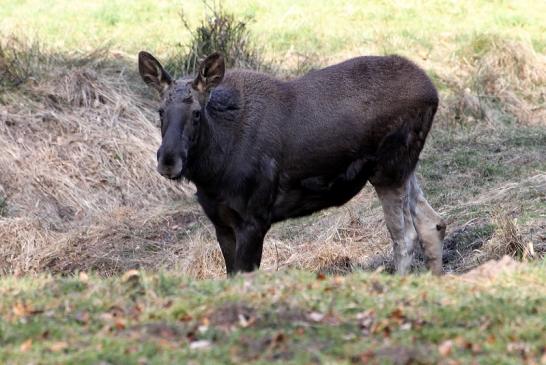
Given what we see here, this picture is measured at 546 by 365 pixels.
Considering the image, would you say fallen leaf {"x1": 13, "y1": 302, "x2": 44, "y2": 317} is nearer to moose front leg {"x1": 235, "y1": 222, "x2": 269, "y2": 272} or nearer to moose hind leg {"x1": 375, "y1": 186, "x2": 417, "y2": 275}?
moose front leg {"x1": 235, "y1": 222, "x2": 269, "y2": 272}

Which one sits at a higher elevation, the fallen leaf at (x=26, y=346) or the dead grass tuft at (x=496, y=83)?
the fallen leaf at (x=26, y=346)

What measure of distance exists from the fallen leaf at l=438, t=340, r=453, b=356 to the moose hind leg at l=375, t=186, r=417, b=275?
4437mm

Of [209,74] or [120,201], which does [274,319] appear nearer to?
[209,74]

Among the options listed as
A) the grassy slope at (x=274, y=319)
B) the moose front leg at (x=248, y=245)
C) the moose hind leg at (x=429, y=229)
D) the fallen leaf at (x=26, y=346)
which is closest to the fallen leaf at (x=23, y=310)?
the grassy slope at (x=274, y=319)

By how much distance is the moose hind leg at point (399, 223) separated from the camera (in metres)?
10.6

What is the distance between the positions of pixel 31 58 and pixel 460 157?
6637 mm

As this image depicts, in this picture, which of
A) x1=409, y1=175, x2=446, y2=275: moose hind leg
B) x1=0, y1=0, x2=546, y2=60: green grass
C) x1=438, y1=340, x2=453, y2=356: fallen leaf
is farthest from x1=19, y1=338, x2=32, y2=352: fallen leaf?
x1=0, y1=0, x2=546, y2=60: green grass

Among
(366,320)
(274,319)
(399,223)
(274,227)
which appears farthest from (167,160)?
(274,227)

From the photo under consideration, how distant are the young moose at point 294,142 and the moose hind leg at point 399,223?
0.01 meters

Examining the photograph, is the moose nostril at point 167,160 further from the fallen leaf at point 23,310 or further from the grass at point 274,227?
the fallen leaf at point 23,310

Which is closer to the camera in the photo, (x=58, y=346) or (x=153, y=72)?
(x=58, y=346)

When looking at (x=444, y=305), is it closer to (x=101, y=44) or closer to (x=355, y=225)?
(x=355, y=225)

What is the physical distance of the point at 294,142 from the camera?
396 inches

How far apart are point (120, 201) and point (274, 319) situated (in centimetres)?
845
